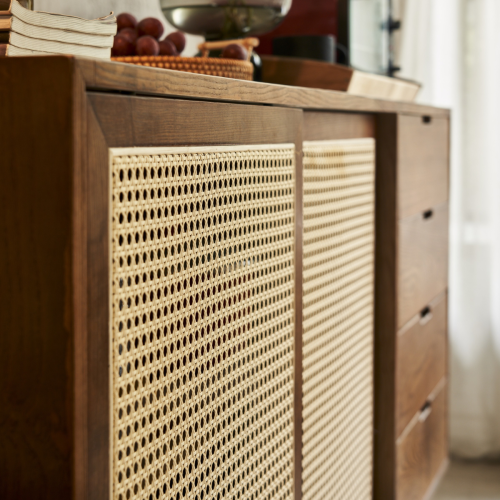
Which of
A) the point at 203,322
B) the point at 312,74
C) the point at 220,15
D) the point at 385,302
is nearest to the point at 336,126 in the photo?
the point at 312,74

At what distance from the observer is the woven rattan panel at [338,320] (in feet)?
3.30

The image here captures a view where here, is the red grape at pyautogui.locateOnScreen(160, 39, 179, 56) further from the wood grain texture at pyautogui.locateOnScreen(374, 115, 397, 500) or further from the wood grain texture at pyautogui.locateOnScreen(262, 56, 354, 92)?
the wood grain texture at pyautogui.locateOnScreen(374, 115, 397, 500)

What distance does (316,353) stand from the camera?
40.5 inches

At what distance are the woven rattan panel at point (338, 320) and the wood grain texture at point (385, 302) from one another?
4 centimetres

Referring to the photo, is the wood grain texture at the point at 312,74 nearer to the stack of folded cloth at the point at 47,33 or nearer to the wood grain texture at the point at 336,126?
the wood grain texture at the point at 336,126

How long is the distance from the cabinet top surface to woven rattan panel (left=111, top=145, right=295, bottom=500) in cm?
5

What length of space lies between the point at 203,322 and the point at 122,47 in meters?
0.42

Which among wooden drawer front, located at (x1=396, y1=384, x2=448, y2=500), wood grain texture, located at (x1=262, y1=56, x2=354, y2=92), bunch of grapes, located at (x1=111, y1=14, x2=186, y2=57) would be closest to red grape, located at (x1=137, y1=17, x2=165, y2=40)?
bunch of grapes, located at (x1=111, y1=14, x2=186, y2=57)

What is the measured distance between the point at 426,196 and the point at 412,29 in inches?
38.7

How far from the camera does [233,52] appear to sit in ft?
3.08

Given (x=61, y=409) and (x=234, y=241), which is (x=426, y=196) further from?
(x=61, y=409)

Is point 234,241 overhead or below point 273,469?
overhead

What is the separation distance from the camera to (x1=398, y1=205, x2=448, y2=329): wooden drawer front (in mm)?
1386

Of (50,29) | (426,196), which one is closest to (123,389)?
(50,29)
